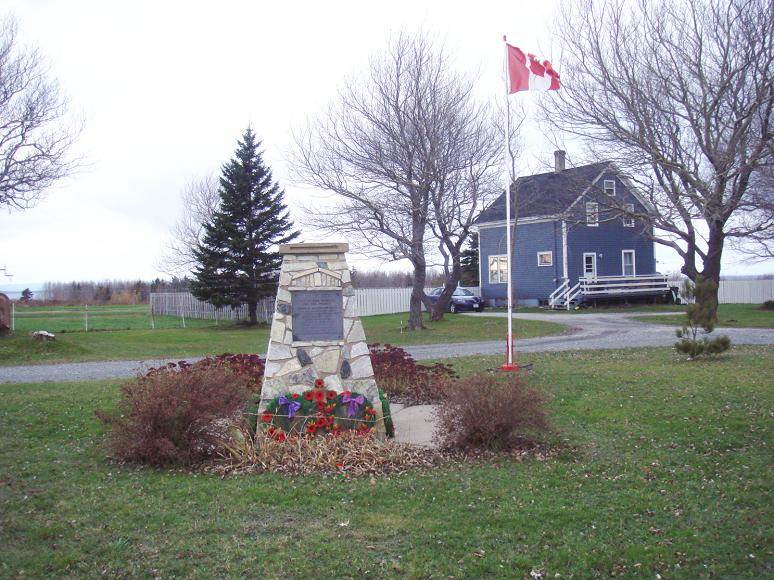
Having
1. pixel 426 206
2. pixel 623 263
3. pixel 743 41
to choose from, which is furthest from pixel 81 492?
pixel 623 263

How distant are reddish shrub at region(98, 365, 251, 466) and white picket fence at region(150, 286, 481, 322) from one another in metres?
26.5

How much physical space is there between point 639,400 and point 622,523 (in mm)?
4376

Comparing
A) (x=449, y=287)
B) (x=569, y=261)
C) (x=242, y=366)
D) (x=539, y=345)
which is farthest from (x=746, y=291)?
(x=242, y=366)

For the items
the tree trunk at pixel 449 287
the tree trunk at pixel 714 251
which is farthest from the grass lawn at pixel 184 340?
the tree trunk at pixel 714 251

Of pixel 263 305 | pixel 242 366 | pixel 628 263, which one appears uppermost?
pixel 628 263

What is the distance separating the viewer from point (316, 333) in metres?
7.79

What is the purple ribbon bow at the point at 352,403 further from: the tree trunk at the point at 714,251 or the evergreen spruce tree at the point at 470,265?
the evergreen spruce tree at the point at 470,265

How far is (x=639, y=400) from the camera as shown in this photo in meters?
9.01

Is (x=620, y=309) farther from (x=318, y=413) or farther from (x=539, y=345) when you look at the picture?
(x=318, y=413)

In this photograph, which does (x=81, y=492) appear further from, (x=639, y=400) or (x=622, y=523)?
(x=639, y=400)

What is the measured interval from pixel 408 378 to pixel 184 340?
1500 cm

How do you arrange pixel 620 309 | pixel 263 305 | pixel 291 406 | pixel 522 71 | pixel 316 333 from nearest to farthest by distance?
pixel 291 406
pixel 316 333
pixel 522 71
pixel 263 305
pixel 620 309

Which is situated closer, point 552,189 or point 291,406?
point 291,406

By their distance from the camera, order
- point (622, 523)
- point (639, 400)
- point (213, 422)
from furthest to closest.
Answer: point (639, 400), point (213, 422), point (622, 523)
